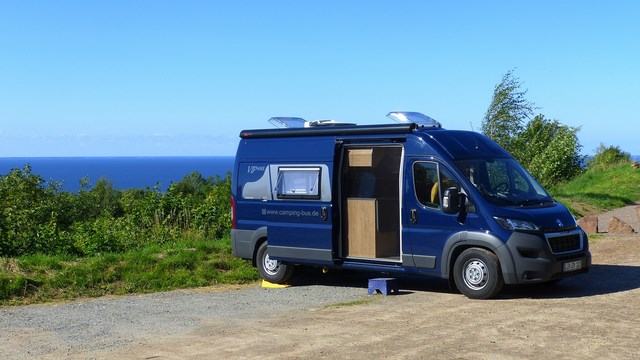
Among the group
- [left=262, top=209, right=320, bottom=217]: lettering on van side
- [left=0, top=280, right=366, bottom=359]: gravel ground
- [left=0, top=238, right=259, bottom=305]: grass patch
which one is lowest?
[left=0, top=280, right=366, bottom=359]: gravel ground

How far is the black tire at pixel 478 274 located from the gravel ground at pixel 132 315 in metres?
1.56

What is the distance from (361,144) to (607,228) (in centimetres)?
1056

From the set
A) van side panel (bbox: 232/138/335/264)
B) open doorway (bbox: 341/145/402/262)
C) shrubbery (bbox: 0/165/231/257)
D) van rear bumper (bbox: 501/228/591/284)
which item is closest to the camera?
van rear bumper (bbox: 501/228/591/284)

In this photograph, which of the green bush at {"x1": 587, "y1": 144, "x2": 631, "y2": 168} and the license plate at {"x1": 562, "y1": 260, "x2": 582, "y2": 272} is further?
the green bush at {"x1": 587, "y1": 144, "x2": 631, "y2": 168}

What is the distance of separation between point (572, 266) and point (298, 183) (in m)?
4.37

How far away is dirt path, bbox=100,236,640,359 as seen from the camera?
351 inches

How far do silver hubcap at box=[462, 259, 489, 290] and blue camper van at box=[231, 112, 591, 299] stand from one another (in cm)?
1

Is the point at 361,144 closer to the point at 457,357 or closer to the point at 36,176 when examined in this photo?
the point at 457,357

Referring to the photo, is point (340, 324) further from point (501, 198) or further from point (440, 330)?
point (501, 198)

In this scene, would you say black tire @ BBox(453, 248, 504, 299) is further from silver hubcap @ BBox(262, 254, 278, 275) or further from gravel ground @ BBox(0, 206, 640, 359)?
silver hubcap @ BBox(262, 254, 278, 275)

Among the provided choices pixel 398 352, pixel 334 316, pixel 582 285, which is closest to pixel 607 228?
pixel 582 285

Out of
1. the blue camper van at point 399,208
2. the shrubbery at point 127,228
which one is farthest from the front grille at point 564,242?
the shrubbery at point 127,228

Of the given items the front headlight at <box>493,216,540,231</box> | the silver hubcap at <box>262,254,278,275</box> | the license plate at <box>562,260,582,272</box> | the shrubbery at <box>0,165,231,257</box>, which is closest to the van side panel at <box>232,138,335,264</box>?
the silver hubcap at <box>262,254,278,275</box>

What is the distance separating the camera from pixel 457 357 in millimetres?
8578
